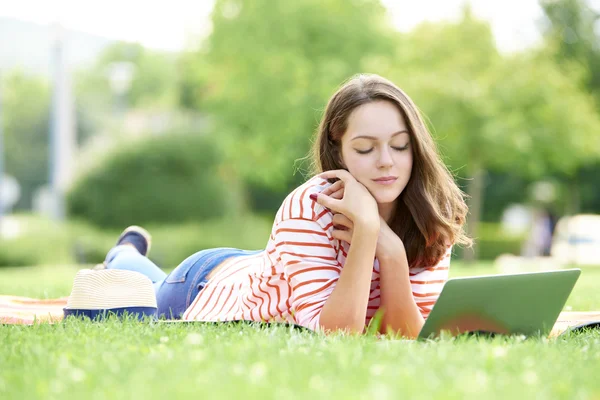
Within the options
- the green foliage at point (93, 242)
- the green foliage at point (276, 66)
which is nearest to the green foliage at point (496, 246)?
the green foliage at point (276, 66)

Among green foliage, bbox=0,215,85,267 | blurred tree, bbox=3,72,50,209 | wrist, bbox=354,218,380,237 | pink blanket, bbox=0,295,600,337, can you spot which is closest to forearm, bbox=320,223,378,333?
wrist, bbox=354,218,380,237

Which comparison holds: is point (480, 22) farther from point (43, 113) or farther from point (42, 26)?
point (42, 26)

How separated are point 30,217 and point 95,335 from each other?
63.5 feet

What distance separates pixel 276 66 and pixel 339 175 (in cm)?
2271

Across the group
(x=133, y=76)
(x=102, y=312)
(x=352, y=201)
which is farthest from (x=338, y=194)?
(x=133, y=76)

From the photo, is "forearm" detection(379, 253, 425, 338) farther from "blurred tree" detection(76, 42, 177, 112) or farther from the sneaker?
"blurred tree" detection(76, 42, 177, 112)

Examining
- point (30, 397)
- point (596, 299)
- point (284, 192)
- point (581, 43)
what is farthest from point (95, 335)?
point (581, 43)

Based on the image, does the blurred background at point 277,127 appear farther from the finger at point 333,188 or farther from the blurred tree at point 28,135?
the blurred tree at point 28,135

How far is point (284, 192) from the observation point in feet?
110

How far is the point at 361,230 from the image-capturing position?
3.61 meters

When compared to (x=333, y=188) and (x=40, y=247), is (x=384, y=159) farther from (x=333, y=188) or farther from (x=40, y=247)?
(x=40, y=247)

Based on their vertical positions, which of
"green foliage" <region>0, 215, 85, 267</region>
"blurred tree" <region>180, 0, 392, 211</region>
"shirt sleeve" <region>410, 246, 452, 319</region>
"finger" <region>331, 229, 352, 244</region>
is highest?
"blurred tree" <region>180, 0, 392, 211</region>

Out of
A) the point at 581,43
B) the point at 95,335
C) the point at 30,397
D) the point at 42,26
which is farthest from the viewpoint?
the point at 42,26

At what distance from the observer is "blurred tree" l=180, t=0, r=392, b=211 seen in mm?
26203
